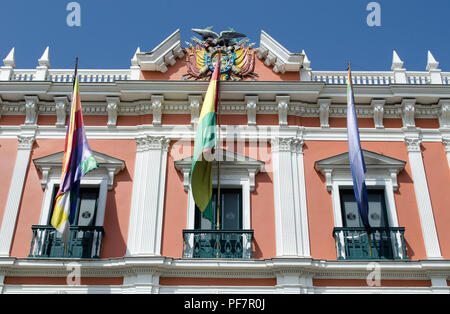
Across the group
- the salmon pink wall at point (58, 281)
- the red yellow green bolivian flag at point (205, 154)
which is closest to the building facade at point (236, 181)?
the salmon pink wall at point (58, 281)

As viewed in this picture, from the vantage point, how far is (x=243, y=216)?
1264 cm

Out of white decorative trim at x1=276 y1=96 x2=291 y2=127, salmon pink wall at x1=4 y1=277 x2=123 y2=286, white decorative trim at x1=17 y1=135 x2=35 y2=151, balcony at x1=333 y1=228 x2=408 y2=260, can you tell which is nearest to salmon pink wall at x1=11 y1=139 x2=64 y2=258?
white decorative trim at x1=17 y1=135 x2=35 y2=151

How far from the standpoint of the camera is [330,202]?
1288 cm

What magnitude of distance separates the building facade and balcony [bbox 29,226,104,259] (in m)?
0.03

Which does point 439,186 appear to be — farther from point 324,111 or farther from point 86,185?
point 86,185

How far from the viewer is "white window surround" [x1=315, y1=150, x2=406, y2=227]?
1306 centimetres

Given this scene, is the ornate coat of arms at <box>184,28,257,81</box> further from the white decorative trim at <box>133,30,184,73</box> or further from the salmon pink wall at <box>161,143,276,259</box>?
the salmon pink wall at <box>161,143,276,259</box>

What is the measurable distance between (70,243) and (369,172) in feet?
23.5

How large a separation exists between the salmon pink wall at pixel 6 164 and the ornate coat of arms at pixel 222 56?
4.75 m

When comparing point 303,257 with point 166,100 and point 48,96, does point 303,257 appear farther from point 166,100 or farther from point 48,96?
point 48,96

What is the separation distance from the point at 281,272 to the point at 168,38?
279 inches

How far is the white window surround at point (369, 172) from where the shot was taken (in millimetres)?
13062

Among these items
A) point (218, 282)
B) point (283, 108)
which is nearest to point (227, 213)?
point (218, 282)

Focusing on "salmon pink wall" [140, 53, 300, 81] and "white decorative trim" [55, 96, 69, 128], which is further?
"salmon pink wall" [140, 53, 300, 81]
